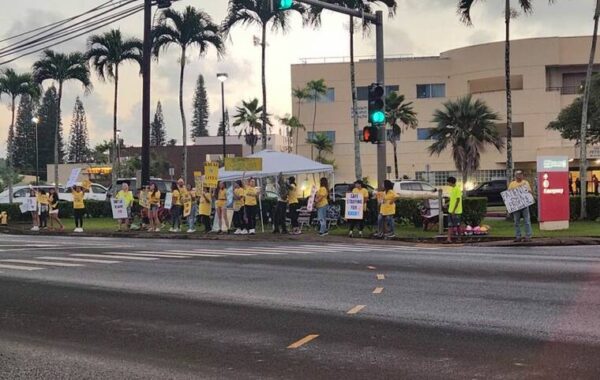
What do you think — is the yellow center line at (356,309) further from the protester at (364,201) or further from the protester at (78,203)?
the protester at (78,203)

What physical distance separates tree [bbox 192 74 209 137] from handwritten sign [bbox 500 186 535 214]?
362 feet

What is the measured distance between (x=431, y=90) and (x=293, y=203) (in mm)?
33481

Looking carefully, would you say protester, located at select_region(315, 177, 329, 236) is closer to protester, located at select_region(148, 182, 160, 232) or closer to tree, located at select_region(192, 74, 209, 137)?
protester, located at select_region(148, 182, 160, 232)

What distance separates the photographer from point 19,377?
213 inches

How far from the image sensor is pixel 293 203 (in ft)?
73.3

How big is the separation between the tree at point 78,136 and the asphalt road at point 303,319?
10548cm

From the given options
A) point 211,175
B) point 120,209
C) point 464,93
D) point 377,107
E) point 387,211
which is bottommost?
point 387,211

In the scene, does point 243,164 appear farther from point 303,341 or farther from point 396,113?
point 396,113

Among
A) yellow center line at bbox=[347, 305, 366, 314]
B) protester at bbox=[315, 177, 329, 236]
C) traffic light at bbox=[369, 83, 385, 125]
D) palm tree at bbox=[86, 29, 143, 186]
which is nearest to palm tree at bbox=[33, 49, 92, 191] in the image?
palm tree at bbox=[86, 29, 143, 186]

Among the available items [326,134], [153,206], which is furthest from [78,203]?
[326,134]

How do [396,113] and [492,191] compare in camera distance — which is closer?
[492,191]

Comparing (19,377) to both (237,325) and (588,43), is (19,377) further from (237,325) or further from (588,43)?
(588,43)

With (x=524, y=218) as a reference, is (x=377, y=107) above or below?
above

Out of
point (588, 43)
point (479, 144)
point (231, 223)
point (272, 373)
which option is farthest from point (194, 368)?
point (588, 43)
